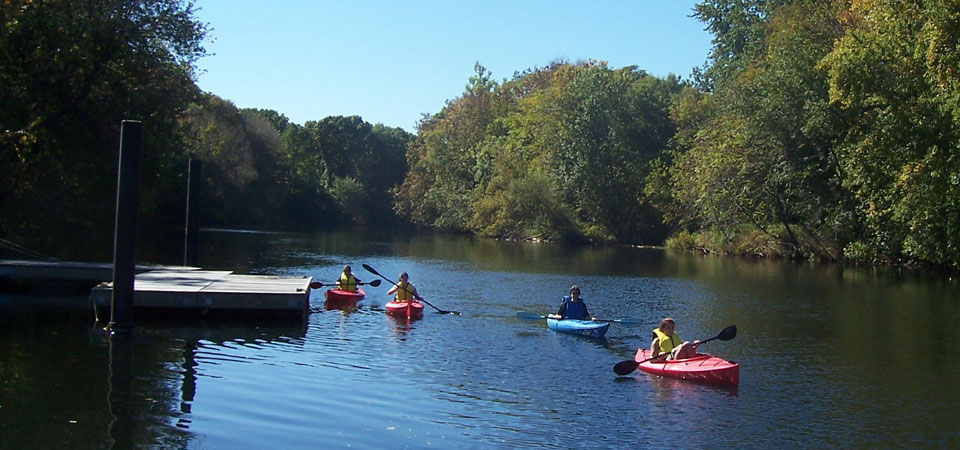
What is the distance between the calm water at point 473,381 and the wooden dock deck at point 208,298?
0.47m

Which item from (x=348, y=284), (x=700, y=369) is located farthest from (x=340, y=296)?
(x=700, y=369)

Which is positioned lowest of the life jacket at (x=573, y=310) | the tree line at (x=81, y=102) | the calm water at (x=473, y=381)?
the calm water at (x=473, y=381)

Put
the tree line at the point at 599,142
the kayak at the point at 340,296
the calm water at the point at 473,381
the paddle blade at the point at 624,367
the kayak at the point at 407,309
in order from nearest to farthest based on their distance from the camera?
the calm water at the point at 473,381
the paddle blade at the point at 624,367
the kayak at the point at 407,309
the kayak at the point at 340,296
the tree line at the point at 599,142

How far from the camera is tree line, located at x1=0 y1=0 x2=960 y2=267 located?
92.6 ft

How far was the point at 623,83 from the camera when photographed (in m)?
73.4

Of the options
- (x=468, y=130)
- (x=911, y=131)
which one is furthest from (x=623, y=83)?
(x=911, y=131)

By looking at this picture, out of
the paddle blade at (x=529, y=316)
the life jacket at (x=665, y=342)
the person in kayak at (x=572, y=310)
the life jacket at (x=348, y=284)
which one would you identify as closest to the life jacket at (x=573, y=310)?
the person in kayak at (x=572, y=310)

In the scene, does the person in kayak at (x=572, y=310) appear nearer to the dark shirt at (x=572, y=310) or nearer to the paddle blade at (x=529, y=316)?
the dark shirt at (x=572, y=310)

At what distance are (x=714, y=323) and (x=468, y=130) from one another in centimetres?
7325

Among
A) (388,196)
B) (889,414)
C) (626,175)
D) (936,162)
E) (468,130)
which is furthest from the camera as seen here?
(388,196)

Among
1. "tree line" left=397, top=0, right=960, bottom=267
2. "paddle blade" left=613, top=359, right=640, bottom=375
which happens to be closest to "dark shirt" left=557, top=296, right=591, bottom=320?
"paddle blade" left=613, top=359, right=640, bottom=375

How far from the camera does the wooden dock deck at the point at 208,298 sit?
20.5 metres

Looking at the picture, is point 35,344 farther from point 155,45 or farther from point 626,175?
point 626,175

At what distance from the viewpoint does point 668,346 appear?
1756 centimetres
